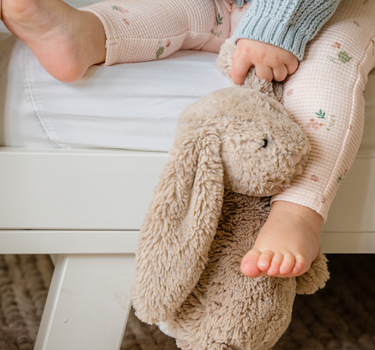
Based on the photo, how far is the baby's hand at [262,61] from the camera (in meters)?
0.52

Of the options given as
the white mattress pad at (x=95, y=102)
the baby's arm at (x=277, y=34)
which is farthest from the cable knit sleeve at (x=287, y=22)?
the white mattress pad at (x=95, y=102)

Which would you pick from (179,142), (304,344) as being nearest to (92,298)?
(179,142)

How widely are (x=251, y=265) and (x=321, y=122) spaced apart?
224mm

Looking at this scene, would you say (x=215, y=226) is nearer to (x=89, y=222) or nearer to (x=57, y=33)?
(x=89, y=222)

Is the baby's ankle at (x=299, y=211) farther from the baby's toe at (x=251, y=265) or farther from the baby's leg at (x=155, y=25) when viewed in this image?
the baby's leg at (x=155, y=25)

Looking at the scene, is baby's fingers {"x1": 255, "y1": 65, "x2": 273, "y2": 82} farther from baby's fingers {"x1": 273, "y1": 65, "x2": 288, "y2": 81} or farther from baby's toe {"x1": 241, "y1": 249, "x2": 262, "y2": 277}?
baby's toe {"x1": 241, "y1": 249, "x2": 262, "y2": 277}

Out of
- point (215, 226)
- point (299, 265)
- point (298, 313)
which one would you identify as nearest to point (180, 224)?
point (215, 226)

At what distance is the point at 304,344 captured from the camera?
82 centimetres

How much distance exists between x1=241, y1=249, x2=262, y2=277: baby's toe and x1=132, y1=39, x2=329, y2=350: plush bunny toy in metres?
0.06

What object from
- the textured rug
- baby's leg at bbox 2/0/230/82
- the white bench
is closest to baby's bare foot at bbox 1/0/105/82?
baby's leg at bbox 2/0/230/82

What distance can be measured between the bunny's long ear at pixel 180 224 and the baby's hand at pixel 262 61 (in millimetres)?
144

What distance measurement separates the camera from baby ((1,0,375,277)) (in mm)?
486

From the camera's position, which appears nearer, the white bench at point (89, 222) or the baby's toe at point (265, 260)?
the baby's toe at point (265, 260)

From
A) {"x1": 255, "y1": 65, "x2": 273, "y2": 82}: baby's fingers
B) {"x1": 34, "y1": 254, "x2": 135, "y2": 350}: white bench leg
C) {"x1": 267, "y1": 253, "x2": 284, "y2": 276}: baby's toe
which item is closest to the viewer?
{"x1": 267, "y1": 253, "x2": 284, "y2": 276}: baby's toe
